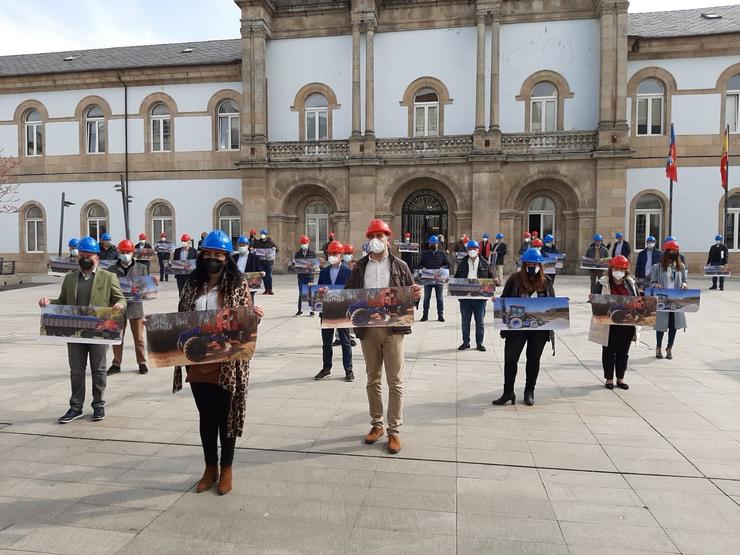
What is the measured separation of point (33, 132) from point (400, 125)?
20582 millimetres

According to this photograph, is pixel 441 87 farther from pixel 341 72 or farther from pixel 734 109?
pixel 734 109

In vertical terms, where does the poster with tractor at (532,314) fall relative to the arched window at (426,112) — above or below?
below

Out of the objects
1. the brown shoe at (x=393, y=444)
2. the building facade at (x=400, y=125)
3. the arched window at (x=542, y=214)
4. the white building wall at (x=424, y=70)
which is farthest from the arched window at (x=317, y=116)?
the brown shoe at (x=393, y=444)

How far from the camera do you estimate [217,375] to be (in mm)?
4344

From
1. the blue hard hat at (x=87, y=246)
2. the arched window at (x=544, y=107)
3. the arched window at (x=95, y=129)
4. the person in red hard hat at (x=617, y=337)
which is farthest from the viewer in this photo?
the arched window at (x=95, y=129)

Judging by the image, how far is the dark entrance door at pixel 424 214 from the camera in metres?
26.8

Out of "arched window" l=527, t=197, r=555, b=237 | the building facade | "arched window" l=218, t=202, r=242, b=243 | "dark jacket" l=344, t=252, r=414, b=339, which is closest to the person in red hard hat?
"dark jacket" l=344, t=252, r=414, b=339

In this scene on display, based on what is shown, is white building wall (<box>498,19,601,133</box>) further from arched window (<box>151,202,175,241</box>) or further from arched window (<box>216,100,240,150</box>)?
arched window (<box>151,202,175,241</box>)

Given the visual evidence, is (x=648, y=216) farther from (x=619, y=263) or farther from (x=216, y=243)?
(x=216, y=243)

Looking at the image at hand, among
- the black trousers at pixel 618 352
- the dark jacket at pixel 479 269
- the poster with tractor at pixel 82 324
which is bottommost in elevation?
the black trousers at pixel 618 352

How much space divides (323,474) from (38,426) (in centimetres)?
339

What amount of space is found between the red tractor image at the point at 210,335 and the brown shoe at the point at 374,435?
1812 mm

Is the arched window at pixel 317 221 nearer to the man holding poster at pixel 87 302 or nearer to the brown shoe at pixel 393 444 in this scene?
the man holding poster at pixel 87 302

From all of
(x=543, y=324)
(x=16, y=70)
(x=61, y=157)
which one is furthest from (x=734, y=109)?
(x=16, y=70)
